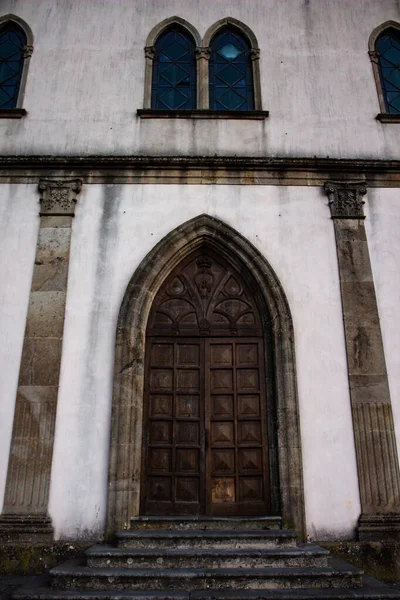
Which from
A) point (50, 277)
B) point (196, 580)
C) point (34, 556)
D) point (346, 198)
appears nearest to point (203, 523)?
point (196, 580)

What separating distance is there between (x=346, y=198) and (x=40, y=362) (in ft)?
16.6

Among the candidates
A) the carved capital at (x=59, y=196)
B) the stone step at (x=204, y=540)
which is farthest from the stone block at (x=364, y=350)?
the carved capital at (x=59, y=196)

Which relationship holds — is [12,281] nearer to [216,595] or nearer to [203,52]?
[216,595]

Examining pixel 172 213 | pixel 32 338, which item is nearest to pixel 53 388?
pixel 32 338

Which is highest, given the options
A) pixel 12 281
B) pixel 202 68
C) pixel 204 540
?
pixel 202 68

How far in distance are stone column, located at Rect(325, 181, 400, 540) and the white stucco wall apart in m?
0.13

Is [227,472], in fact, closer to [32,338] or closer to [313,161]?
[32,338]

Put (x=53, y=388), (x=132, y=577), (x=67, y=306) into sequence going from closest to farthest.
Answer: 1. (x=132, y=577)
2. (x=53, y=388)
3. (x=67, y=306)

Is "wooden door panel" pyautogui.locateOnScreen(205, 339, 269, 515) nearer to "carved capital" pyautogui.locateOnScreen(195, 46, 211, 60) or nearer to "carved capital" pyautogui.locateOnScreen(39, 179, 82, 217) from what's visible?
"carved capital" pyautogui.locateOnScreen(39, 179, 82, 217)

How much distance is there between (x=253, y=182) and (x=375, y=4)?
4.40m

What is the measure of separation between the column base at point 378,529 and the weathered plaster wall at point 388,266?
2.98ft

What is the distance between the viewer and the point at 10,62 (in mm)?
8445

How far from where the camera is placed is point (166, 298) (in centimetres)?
720

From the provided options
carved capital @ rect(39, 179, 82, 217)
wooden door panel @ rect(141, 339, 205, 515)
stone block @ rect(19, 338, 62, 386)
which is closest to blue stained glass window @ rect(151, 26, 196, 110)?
carved capital @ rect(39, 179, 82, 217)
